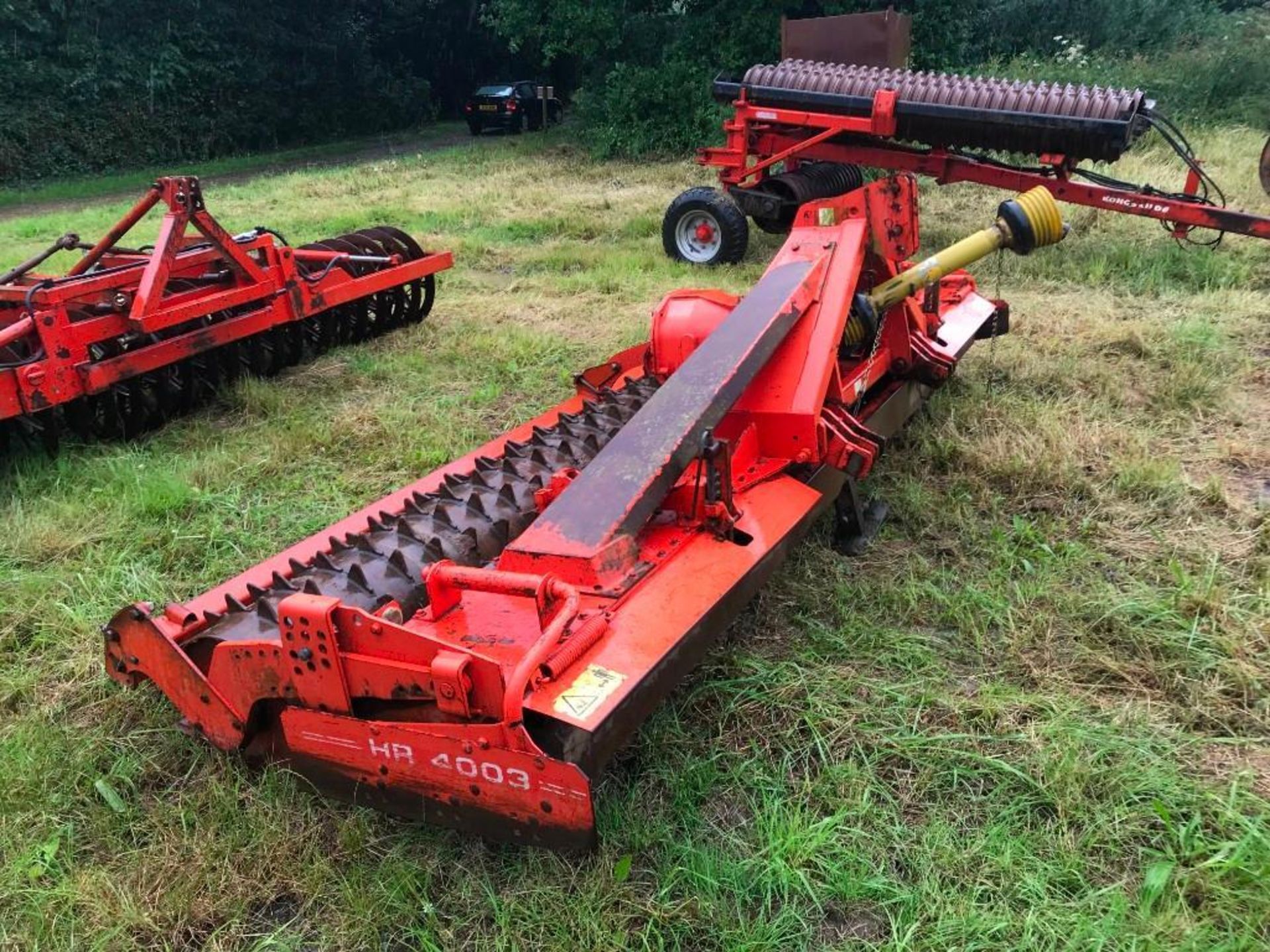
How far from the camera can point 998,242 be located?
375 cm

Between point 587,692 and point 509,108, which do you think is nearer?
point 587,692

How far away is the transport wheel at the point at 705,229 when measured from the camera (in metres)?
7.66

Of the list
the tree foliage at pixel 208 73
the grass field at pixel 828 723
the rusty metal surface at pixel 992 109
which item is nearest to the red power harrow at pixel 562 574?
the grass field at pixel 828 723

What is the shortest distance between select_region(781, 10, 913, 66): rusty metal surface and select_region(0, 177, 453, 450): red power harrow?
194 inches

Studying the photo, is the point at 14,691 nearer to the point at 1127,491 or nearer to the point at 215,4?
the point at 1127,491

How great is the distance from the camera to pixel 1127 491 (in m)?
3.75

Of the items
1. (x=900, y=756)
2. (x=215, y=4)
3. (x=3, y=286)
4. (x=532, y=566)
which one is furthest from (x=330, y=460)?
(x=215, y=4)

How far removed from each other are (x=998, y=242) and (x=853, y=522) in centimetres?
131

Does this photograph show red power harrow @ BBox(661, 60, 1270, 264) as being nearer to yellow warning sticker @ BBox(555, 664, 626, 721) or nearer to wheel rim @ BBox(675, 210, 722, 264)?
wheel rim @ BBox(675, 210, 722, 264)

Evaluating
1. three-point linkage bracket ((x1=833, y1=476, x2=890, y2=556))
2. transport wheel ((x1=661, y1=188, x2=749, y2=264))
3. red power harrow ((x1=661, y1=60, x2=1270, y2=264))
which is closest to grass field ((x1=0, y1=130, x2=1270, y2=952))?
three-point linkage bracket ((x1=833, y1=476, x2=890, y2=556))

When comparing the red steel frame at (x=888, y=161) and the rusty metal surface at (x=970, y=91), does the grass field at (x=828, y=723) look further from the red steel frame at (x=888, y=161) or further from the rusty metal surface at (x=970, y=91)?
the rusty metal surface at (x=970, y=91)

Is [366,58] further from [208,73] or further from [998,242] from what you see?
[998,242]

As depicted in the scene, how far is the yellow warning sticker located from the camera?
193cm

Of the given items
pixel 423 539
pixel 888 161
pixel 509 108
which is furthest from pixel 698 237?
pixel 509 108
